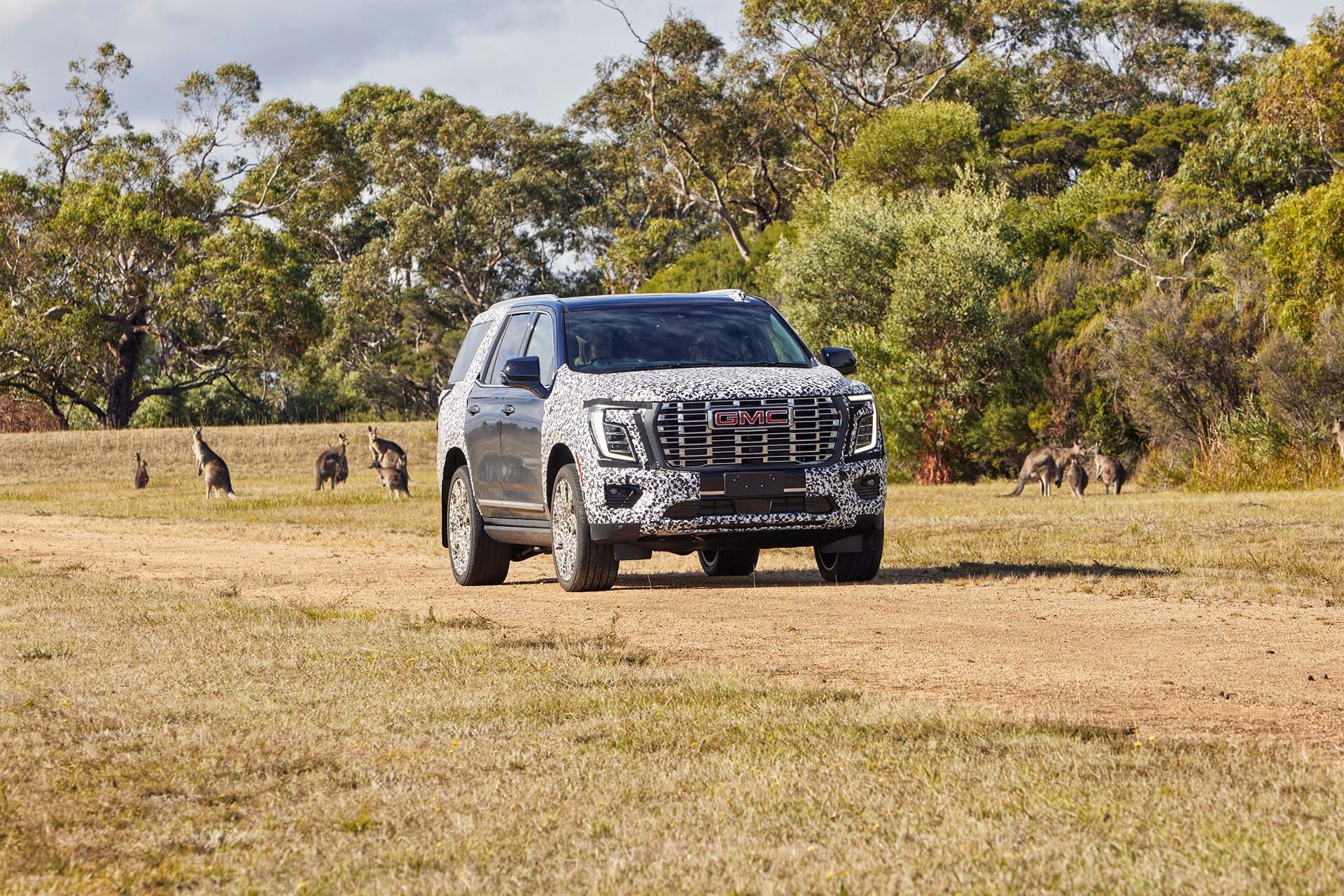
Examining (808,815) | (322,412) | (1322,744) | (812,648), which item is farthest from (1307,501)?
(322,412)

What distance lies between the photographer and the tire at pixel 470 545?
47.3ft

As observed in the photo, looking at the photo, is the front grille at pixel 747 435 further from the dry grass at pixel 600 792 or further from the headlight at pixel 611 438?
the dry grass at pixel 600 792

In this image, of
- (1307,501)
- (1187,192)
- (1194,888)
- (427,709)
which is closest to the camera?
(1194,888)

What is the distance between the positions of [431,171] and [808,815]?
6922 cm

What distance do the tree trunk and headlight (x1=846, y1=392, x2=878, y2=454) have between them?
50384mm

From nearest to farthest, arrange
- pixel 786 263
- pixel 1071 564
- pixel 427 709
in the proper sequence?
pixel 427 709
pixel 1071 564
pixel 786 263

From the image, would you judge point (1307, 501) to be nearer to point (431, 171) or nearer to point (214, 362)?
point (214, 362)

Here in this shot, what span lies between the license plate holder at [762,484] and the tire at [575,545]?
1.11 meters

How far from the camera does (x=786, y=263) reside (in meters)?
38.4

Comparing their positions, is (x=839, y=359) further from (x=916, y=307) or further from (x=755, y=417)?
(x=916, y=307)

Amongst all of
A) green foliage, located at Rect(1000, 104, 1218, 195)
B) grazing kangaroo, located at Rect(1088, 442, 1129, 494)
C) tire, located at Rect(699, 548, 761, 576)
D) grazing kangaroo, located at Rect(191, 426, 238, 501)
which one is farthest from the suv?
green foliage, located at Rect(1000, 104, 1218, 195)

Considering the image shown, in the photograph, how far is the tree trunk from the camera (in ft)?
194

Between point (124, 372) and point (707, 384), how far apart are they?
168 feet

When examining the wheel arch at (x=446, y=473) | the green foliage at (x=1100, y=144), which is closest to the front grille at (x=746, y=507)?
the wheel arch at (x=446, y=473)
